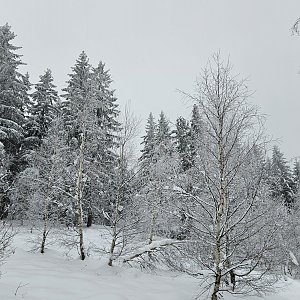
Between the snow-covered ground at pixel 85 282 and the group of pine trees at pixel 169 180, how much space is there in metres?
0.97

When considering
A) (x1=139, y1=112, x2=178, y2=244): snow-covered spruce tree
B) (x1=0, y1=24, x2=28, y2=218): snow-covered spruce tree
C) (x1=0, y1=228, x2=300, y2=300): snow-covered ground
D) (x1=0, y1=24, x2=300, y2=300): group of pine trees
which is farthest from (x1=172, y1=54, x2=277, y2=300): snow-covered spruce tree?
(x1=0, y1=24, x2=28, y2=218): snow-covered spruce tree

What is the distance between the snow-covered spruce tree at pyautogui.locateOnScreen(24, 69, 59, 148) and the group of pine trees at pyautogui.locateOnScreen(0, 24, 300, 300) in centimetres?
10

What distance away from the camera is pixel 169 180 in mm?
9500

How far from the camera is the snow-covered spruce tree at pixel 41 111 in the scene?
2834cm

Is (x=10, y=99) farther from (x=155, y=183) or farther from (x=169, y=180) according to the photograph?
(x=169, y=180)

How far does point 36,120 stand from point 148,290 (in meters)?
22.2

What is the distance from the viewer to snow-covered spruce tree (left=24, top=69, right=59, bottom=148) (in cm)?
2834

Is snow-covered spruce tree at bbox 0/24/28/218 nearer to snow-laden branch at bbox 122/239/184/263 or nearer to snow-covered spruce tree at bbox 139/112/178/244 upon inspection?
snow-covered spruce tree at bbox 139/112/178/244

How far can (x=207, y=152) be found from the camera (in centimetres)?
892

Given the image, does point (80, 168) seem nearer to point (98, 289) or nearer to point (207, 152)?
point (98, 289)

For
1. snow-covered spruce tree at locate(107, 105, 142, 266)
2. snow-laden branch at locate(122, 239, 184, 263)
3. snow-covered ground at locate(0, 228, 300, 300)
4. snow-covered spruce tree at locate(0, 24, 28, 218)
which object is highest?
snow-covered spruce tree at locate(0, 24, 28, 218)

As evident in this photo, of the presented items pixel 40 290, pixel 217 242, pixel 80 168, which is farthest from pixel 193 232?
pixel 80 168

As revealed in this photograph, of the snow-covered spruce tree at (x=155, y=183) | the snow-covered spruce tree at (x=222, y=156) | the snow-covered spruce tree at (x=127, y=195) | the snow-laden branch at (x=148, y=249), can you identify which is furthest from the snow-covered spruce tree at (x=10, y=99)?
the snow-covered spruce tree at (x=222, y=156)

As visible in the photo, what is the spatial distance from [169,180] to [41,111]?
23331mm
